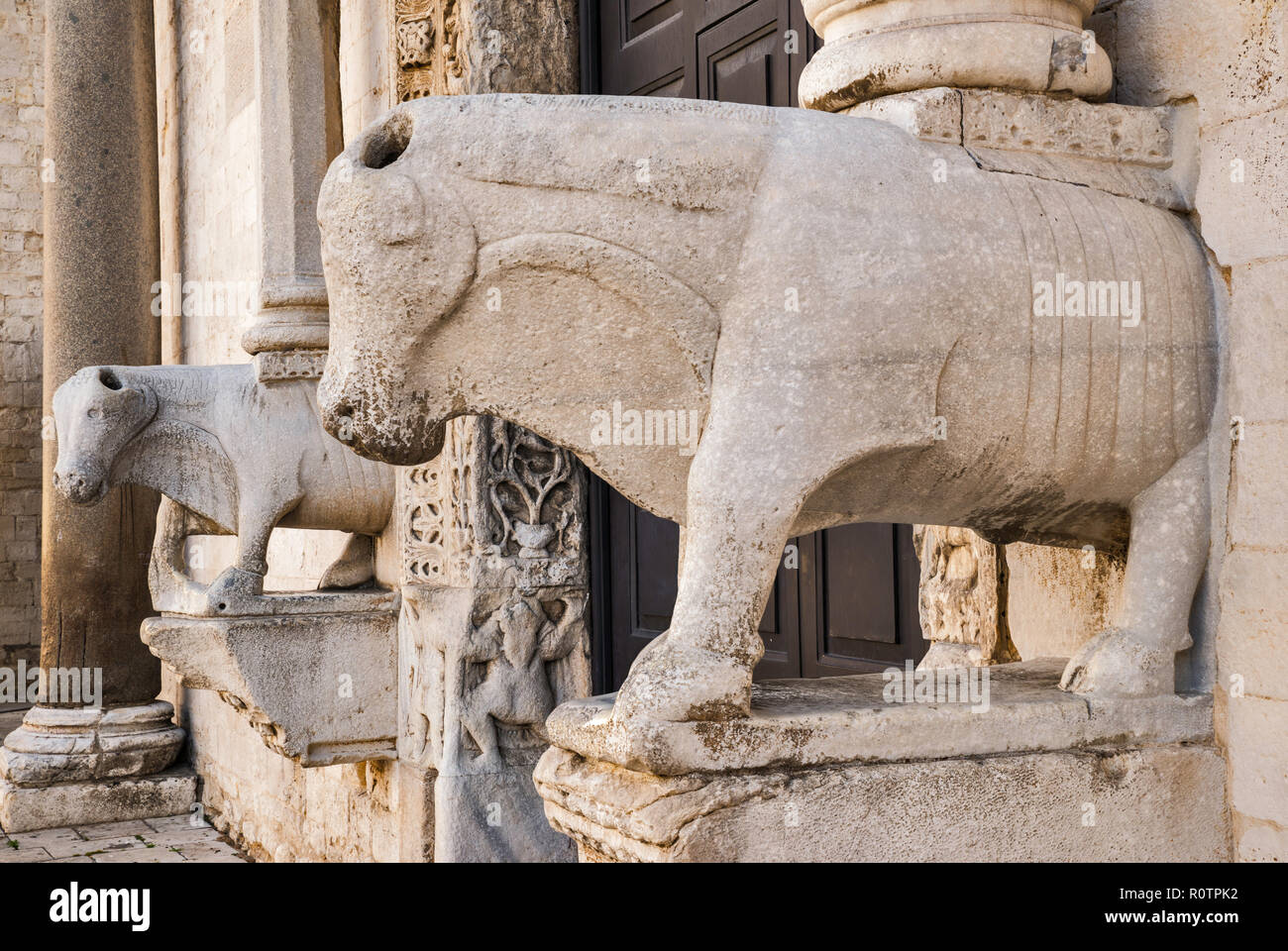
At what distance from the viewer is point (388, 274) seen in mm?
1568

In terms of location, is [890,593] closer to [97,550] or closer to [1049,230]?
[1049,230]

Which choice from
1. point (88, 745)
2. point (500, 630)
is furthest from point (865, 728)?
point (88, 745)

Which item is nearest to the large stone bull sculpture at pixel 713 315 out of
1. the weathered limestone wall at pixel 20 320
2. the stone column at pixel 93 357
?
the stone column at pixel 93 357

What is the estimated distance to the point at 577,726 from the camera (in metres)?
1.63

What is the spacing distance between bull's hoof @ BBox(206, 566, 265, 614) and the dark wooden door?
97 centimetres

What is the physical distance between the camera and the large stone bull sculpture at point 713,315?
1573mm

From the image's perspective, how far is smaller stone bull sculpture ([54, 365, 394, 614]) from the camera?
3473mm

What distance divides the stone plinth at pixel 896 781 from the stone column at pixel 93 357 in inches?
179

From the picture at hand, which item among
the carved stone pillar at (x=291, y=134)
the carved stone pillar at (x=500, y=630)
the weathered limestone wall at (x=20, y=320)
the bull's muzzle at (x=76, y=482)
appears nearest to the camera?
the carved stone pillar at (x=500, y=630)

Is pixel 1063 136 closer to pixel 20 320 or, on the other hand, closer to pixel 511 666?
pixel 511 666

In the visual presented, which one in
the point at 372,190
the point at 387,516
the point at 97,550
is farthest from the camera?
the point at 97,550

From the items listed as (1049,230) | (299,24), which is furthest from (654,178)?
(299,24)

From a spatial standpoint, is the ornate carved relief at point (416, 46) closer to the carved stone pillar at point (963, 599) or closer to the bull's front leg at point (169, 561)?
the bull's front leg at point (169, 561)

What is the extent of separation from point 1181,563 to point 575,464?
1.84m
